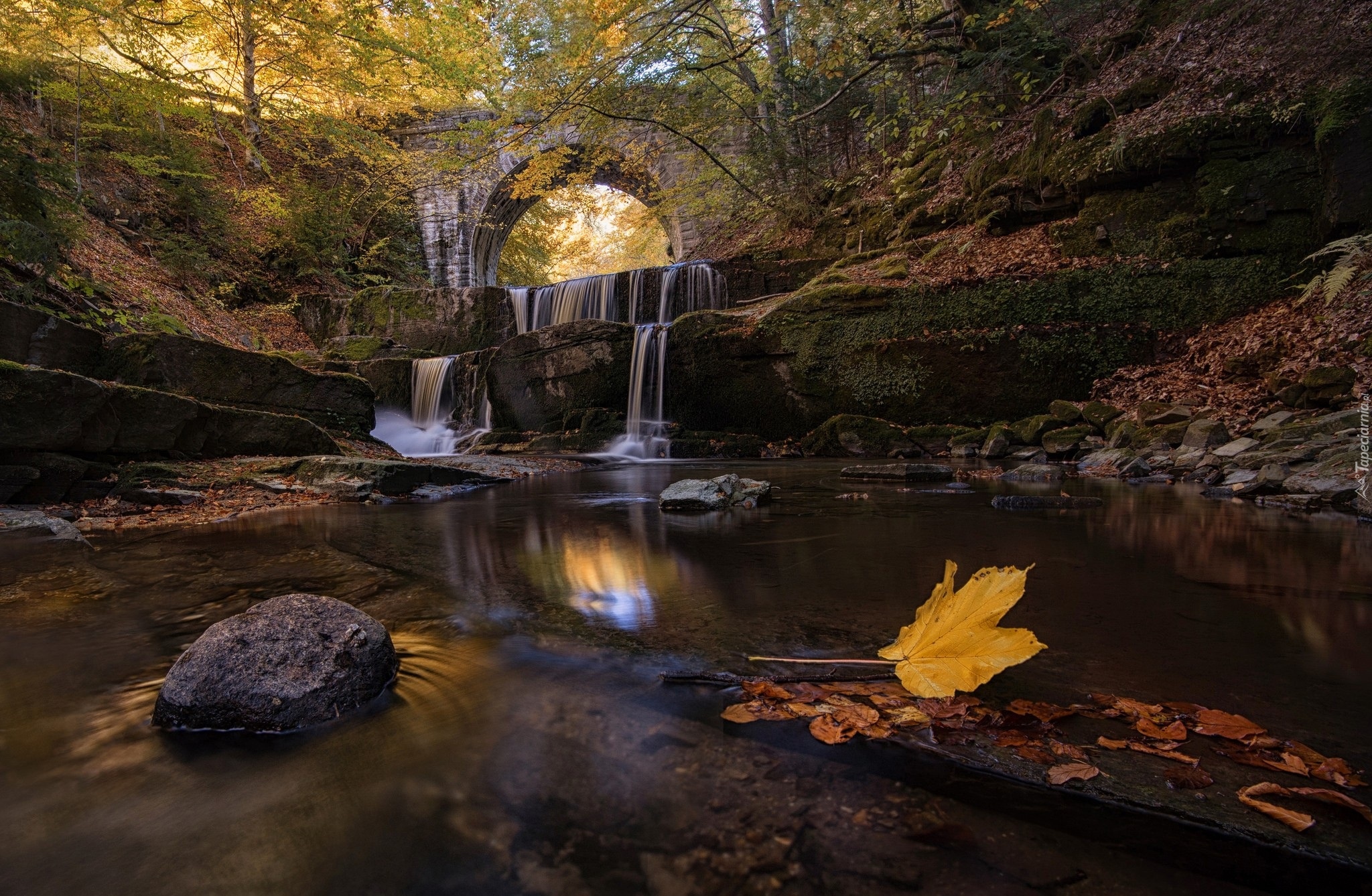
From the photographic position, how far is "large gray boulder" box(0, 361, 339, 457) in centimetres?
445

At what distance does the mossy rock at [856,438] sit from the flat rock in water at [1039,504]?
5186 millimetres

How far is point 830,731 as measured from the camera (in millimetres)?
1251

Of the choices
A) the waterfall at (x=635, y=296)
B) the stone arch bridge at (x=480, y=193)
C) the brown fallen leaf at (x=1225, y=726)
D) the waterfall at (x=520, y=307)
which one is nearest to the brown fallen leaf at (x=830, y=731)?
the brown fallen leaf at (x=1225, y=726)

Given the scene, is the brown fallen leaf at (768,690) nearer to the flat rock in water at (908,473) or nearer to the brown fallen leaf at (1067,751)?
the brown fallen leaf at (1067,751)

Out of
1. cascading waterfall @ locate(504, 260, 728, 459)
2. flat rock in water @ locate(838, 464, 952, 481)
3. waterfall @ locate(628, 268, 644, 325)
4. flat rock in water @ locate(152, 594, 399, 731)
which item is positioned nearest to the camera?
flat rock in water @ locate(152, 594, 399, 731)

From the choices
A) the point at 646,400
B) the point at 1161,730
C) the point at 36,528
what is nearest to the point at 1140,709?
the point at 1161,730

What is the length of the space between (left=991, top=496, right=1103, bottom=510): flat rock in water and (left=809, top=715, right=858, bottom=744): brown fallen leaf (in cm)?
351

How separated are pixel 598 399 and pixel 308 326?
10836 millimetres

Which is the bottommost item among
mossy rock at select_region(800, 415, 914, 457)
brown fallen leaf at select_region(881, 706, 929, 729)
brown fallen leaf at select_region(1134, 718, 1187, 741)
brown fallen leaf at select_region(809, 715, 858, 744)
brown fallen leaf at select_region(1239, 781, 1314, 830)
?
brown fallen leaf at select_region(809, 715, 858, 744)

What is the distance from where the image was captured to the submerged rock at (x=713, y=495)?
4.65m

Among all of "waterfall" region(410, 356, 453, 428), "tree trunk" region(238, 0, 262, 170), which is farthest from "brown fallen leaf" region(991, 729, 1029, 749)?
"tree trunk" region(238, 0, 262, 170)

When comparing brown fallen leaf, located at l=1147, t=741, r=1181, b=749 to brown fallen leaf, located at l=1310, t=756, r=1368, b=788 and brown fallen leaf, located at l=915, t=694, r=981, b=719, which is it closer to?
brown fallen leaf, located at l=1310, t=756, r=1368, b=788

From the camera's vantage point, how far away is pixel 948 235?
11758 mm

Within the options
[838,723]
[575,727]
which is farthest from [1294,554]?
[575,727]
